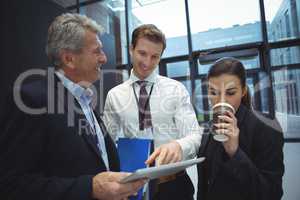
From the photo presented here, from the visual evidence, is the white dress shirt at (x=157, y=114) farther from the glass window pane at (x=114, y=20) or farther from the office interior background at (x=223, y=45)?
the glass window pane at (x=114, y=20)

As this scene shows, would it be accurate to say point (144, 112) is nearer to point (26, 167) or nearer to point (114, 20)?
point (26, 167)

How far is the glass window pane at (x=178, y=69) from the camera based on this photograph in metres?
4.81

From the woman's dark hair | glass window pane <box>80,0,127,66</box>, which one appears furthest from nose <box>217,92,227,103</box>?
glass window pane <box>80,0,127,66</box>

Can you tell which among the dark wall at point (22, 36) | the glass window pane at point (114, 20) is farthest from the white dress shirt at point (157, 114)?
the glass window pane at point (114, 20)

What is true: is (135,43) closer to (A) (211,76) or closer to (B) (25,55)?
(A) (211,76)

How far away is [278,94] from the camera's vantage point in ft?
13.4

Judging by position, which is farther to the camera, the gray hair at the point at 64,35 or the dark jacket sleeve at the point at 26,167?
the gray hair at the point at 64,35

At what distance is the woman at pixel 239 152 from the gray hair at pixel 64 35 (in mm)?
658

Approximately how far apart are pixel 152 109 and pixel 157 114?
39mm

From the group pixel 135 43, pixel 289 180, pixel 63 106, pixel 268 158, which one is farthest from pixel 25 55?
pixel 289 180

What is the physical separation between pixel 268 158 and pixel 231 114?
260mm

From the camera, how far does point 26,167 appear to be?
0.72m

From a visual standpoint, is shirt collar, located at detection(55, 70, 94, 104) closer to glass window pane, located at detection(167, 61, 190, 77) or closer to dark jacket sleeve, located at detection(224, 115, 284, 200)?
dark jacket sleeve, located at detection(224, 115, 284, 200)

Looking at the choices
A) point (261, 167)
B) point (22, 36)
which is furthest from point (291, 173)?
point (22, 36)
